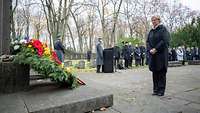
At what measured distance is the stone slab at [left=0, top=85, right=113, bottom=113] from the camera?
15.0 ft

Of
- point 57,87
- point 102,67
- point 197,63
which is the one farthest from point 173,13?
point 57,87

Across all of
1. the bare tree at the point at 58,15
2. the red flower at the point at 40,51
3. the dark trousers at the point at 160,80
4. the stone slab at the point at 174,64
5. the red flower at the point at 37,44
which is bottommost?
the dark trousers at the point at 160,80

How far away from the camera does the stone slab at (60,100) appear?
15.0 ft

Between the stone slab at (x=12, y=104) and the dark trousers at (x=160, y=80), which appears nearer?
the stone slab at (x=12, y=104)

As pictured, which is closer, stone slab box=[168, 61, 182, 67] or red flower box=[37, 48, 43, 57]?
red flower box=[37, 48, 43, 57]

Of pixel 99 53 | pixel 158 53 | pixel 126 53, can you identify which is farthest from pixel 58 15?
pixel 158 53

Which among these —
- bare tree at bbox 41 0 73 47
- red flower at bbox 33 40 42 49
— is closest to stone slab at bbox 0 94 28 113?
red flower at bbox 33 40 42 49

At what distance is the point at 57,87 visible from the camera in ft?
20.0

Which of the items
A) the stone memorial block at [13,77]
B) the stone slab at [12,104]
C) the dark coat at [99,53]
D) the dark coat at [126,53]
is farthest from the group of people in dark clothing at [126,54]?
the stone slab at [12,104]

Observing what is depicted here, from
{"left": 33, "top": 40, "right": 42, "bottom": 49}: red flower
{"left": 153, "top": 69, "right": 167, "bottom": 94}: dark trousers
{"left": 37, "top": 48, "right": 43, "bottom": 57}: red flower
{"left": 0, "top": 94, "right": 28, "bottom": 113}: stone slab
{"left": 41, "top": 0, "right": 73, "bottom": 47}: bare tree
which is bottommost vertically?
{"left": 0, "top": 94, "right": 28, "bottom": 113}: stone slab

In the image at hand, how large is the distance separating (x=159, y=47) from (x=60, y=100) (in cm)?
285

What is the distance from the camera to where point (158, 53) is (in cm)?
676

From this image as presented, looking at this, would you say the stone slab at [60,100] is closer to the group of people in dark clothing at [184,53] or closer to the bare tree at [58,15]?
Answer: the group of people in dark clothing at [184,53]

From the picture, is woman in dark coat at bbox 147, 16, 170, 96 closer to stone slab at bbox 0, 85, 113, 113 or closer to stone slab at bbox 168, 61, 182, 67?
stone slab at bbox 0, 85, 113, 113
